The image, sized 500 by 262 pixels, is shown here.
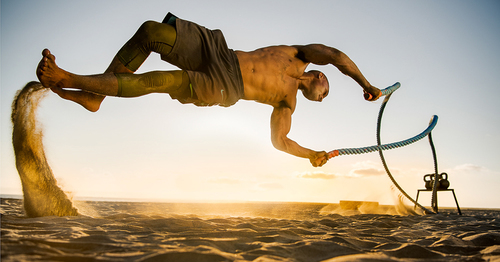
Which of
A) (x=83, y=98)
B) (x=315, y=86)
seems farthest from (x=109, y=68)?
(x=315, y=86)

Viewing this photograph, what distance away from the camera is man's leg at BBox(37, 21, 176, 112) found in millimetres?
1959

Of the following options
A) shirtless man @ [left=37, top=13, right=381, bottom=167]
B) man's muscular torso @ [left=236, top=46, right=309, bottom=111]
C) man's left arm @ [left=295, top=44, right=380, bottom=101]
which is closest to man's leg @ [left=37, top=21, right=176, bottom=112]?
shirtless man @ [left=37, top=13, right=381, bottom=167]

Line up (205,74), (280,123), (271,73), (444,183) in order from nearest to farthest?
(205,74)
(271,73)
(280,123)
(444,183)

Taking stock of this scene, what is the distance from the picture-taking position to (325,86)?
3686 mm

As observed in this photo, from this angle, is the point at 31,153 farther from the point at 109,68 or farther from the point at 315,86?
the point at 315,86

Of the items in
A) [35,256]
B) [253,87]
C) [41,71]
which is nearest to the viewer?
[35,256]

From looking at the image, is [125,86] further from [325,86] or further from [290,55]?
[325,86]

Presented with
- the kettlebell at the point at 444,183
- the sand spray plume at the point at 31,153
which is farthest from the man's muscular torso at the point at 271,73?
the kettlebell at the point at 444,183

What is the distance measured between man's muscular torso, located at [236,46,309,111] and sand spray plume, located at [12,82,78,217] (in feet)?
7.51

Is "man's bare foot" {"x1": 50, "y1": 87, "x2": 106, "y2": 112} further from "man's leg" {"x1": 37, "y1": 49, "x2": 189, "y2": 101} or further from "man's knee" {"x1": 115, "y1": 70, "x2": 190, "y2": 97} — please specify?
"man's knee" {"x1": 115, "y1": 70, "x2": 190, "y2": 97}

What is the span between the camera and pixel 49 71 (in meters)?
1.94

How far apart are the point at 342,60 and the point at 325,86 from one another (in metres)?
0.55

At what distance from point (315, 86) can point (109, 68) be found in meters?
2.38

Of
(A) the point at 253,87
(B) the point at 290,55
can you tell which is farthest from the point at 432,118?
(A) the point at 253,87
